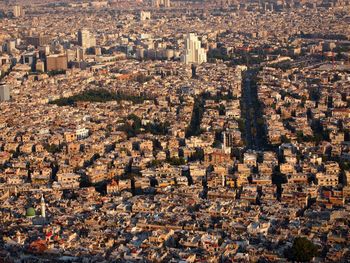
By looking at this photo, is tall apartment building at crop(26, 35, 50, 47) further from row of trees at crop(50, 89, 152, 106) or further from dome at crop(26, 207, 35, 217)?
dome at crop(26, 207, 35, 217)

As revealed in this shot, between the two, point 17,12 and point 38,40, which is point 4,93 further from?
point 17,12

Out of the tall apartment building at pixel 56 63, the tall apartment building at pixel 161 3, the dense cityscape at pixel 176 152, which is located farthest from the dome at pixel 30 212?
the tall apartment building at pixel 161 3

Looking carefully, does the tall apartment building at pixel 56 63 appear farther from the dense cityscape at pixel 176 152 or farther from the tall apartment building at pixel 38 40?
the tall apartment building at pixel 38 40

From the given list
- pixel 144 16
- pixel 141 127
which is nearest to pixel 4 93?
pixel 141 127

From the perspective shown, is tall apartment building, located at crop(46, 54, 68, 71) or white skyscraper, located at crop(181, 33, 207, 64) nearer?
tall apartment building, located at crop(46, 54, 68, 71)

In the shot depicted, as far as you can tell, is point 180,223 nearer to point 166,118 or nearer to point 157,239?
point 157,239

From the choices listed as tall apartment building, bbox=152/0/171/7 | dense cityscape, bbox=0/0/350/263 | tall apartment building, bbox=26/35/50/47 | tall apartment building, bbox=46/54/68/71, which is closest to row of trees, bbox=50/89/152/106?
dense cityscape, bbox=0/0/350/263

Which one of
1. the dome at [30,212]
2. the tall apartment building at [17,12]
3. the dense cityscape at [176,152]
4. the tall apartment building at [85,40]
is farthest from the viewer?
the tall apartment building at [17,12]
